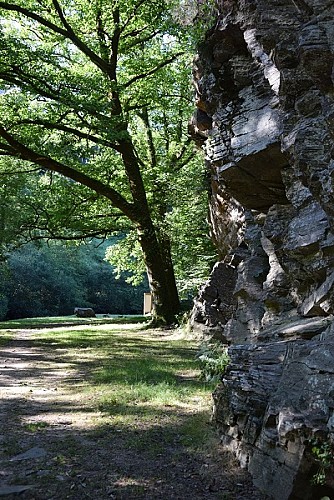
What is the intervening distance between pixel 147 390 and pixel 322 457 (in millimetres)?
4394

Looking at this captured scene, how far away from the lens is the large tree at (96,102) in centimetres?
1477

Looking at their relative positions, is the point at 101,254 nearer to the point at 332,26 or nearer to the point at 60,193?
the point at 60,193

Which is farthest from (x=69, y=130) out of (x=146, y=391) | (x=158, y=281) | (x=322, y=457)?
(x=322, y=457)

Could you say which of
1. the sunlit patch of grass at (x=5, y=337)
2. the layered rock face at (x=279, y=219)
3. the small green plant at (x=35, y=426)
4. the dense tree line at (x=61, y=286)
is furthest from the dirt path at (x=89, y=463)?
the dense tree line at (x=61, y=286)

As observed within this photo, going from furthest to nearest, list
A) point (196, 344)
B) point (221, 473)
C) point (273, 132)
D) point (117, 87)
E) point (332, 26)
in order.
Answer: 1. point (117, 87)
2. point (196, 344)
3. point (273, 132)
4. point (332, 26)
5. point (221, 473)

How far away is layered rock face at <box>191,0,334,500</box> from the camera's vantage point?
4391mm

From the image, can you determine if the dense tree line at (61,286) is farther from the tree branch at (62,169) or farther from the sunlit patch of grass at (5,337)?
the tree branch at (62,169)

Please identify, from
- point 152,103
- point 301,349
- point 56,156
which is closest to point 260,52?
point 301,349

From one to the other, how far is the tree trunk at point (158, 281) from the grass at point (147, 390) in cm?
433

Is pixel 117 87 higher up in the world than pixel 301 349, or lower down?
higher up

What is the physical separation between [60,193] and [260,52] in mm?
12689

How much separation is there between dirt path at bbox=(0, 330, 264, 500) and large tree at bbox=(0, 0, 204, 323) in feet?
32.0

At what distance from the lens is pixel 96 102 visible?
48.4 feet

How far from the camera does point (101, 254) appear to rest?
148 feet
